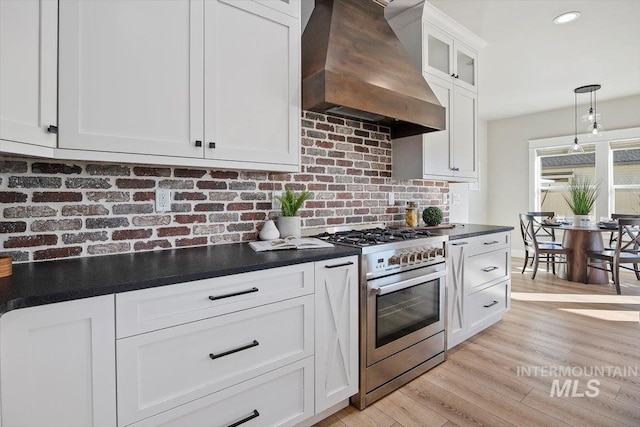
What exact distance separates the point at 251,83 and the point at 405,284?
1.48 metres

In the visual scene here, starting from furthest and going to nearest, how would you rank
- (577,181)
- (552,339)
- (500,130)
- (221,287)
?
(500,130), (577,181), (552,339), (221,287)

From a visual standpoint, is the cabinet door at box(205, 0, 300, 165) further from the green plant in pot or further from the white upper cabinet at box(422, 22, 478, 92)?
the green plant in pot

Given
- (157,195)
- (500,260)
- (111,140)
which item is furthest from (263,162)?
(500,260)

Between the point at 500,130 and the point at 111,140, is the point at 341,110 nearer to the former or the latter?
the point at 111,140

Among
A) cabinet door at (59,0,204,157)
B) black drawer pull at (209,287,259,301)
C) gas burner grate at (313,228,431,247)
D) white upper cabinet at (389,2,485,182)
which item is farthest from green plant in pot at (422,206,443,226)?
cabinet door at (59,0,204,157)

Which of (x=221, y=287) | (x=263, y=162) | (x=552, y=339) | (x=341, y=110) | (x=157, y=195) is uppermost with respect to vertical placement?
(x=341, y=110)

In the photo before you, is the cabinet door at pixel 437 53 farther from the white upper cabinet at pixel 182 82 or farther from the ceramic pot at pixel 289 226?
the ceramic pot at pixel 289 226

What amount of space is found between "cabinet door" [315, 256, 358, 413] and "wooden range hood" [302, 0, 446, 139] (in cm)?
97

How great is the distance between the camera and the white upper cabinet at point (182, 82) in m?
1.30

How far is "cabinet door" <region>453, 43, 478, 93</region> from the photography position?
300 cm

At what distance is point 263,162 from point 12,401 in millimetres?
Answer: 1329

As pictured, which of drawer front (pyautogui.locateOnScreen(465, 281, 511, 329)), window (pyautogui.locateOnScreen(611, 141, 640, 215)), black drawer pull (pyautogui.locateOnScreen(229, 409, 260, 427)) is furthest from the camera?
window (pyautogui.locateOnScreen(611, 141, 640, 215))

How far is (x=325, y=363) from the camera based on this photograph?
168 centimetres

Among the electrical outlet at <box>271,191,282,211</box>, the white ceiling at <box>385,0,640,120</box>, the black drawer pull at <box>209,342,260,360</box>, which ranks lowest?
the black drawer pull at <box>209,342,260,360</box>
